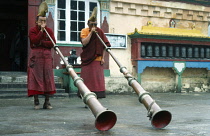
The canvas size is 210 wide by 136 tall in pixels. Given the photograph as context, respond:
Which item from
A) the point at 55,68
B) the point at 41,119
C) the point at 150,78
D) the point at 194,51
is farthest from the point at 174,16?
the point at 41,119

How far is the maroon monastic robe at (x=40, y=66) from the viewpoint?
6609mm

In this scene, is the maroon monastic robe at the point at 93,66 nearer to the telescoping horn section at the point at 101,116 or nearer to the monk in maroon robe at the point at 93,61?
the monk in maroon robe at the point at 93,61

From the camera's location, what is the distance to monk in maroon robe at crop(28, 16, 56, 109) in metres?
6.61

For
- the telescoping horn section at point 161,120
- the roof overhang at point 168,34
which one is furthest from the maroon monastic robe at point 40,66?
the roof overhang at point 168,34

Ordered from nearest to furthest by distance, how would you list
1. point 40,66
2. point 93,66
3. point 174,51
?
1. point 40,66
2. point 93,66
3. point 174,51

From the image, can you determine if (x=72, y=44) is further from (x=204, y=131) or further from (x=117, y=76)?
(x=204, y=131)

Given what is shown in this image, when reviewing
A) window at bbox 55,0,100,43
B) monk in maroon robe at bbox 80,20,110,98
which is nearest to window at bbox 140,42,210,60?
window at bbox 55,0,100,43

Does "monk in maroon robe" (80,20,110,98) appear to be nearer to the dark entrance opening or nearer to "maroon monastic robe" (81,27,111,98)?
"maroon monastic robe" (81,27,111,98)

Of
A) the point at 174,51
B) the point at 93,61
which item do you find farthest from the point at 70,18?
the point at 93,61

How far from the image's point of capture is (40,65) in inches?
264

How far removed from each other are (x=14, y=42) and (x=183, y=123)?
10.3m

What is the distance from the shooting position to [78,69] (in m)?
10.6

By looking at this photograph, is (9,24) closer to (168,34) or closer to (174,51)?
(168,34)

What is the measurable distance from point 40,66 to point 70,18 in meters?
4.93
